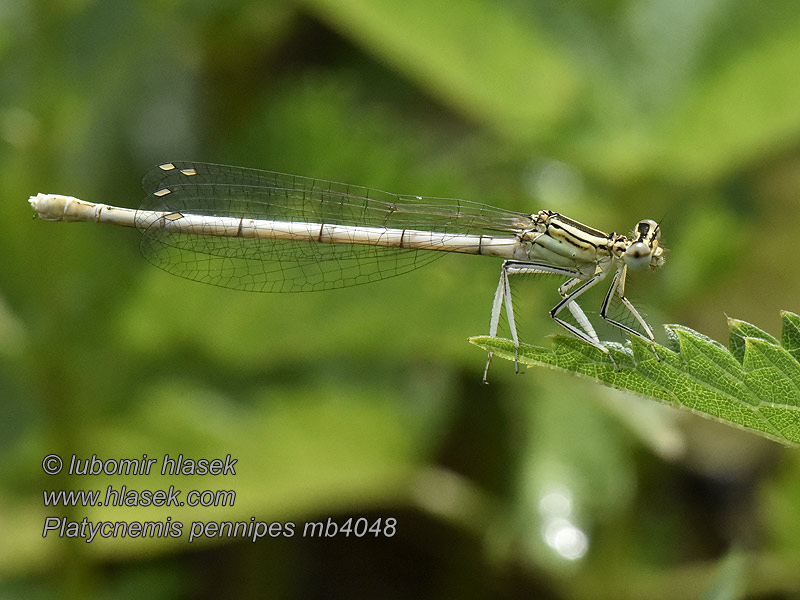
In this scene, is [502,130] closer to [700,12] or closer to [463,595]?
[700,12]

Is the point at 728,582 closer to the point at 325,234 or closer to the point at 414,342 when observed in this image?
the point at 414,342

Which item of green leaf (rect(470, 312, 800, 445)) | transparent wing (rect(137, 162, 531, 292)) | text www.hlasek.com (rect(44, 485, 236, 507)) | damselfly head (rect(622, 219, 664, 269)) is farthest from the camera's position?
text www.hlasek.com (rect(44, 485, 236, 507))

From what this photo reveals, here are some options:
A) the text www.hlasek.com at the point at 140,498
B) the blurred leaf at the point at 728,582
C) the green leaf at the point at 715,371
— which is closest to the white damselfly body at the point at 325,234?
the text www.hlasek.com at the point at 140,498

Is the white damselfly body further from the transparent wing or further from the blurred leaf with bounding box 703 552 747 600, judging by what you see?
the blurred leaf with bounding box 703 552 747 600

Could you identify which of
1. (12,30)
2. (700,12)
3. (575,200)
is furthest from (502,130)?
(12,30)

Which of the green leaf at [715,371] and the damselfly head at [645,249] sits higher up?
the damselfly head at [645,249]

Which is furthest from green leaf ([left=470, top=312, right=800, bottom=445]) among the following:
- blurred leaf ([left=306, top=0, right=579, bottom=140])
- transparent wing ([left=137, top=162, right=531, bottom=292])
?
blurred leaf ([left=306, top=0, right=579, bottom=140])

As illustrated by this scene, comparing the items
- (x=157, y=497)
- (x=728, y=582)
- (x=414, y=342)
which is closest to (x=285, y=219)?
(x=414, y=342)

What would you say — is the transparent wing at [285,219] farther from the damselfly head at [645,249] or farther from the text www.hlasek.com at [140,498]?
the text www.hlasek.com at [140,498]

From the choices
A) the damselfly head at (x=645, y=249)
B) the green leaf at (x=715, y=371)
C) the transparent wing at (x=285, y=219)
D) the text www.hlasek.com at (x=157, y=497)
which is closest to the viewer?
the green leaf at (x=715, y=371)
